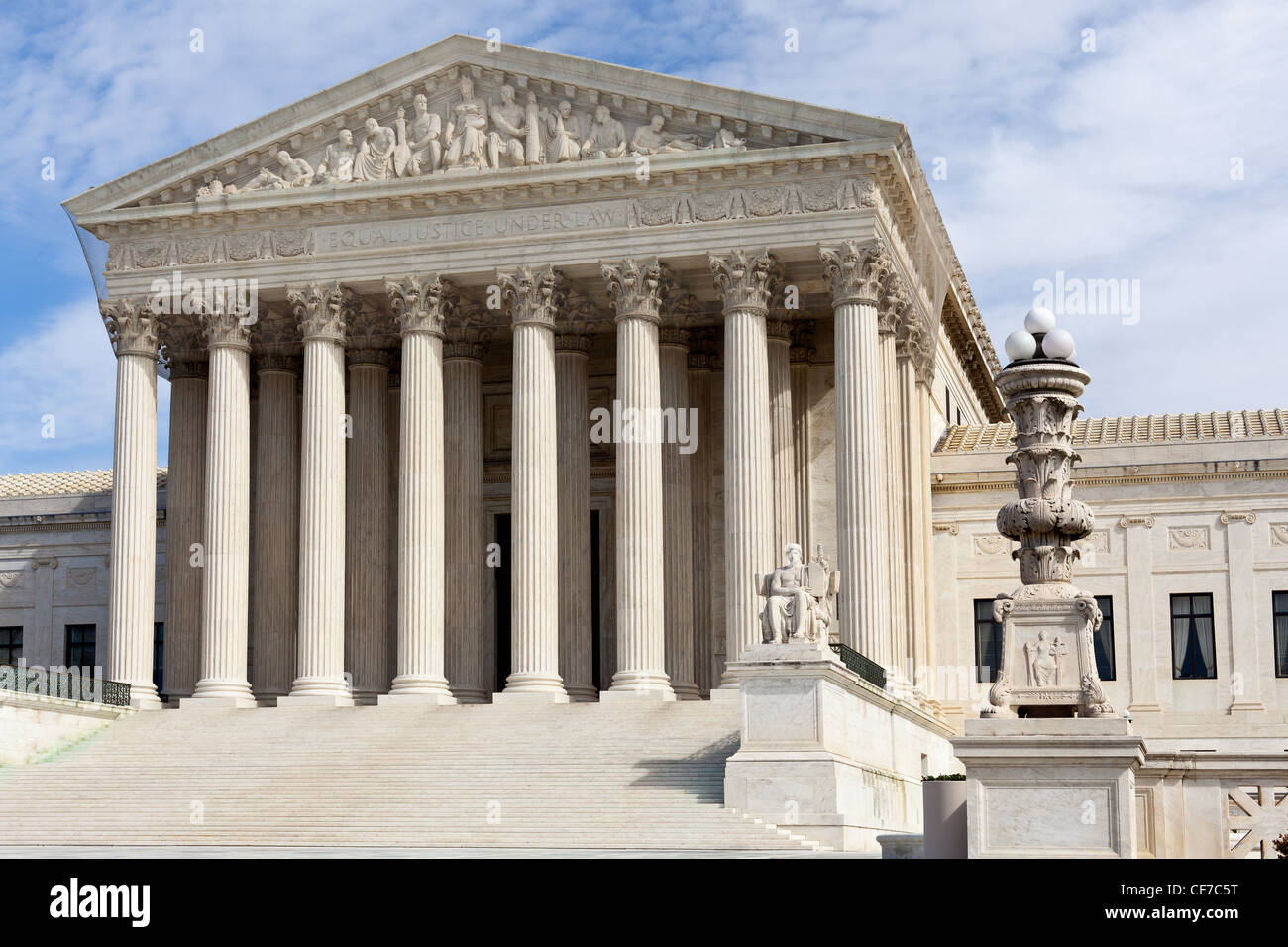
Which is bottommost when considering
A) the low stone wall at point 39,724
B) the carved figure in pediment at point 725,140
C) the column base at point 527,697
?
the low stone wall at point 39,724

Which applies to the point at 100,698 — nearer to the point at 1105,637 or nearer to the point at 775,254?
the point at 775,254

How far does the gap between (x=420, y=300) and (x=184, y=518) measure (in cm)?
1126

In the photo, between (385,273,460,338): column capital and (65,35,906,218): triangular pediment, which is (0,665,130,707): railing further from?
(65,35,906,218): triangular pediment

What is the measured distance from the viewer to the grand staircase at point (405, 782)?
33656 millimetres

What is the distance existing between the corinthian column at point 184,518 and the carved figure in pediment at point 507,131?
12.1 m

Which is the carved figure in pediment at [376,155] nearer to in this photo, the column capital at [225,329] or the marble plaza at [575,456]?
the marble plaza at [575,456]

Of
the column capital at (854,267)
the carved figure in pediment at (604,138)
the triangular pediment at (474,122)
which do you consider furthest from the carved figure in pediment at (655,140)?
the column capital at (854,267)

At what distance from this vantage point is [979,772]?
17891 mm

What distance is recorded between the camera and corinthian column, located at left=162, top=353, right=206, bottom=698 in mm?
52000

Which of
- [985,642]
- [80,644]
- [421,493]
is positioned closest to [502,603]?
[421,493]

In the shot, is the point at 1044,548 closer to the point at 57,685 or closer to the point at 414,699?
the point at 414,699
